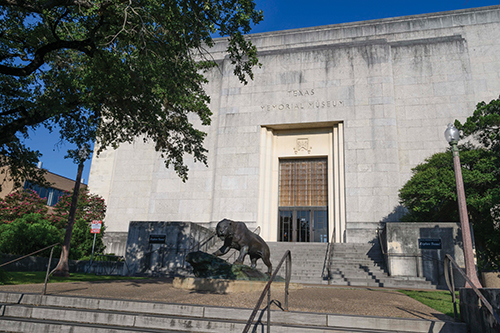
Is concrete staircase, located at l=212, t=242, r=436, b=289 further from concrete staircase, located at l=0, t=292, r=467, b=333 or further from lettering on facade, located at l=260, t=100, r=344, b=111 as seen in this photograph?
lettering on facade, located at l=260, t=100, r=344, b=111

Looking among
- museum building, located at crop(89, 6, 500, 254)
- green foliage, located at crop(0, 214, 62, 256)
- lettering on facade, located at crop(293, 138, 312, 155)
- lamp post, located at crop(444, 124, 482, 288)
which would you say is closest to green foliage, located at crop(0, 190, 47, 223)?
museum building, located at crop(89, 6, 500, 254)

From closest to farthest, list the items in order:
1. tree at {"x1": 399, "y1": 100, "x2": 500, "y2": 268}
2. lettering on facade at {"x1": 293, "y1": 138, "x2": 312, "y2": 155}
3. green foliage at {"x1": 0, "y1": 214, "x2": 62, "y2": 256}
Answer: tree at {"x1": 399, "y1": 100, "x2": 500, "y2": 268} < green foliage at {"x1": 0, "y1": 214, "x2": 62, "y2": 256} < lettering on facade at {"x1": 293, "y1": 138, "x2": 312, "y2": 155}

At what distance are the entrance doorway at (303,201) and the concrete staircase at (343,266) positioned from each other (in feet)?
13.0

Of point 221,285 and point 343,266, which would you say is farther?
point 343,266

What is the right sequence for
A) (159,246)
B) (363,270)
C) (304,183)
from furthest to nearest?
(304,183) → (159,246) → (363,270)

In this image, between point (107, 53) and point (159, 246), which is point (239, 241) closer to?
point (107, 53)

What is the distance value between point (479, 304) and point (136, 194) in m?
24.7

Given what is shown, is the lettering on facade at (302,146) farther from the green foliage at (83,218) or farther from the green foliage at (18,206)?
the green foliage at (18,206)

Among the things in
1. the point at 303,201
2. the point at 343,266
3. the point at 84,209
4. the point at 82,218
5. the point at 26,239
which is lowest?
the point at 343,266

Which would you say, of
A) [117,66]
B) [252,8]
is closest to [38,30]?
[117,66]

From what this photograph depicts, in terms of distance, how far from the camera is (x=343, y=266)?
1614cm

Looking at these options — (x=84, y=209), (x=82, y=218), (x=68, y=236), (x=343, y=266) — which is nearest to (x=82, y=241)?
(x=82, y=218)

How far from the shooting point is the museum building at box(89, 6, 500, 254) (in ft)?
73.6

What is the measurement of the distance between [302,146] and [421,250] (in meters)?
11.3
